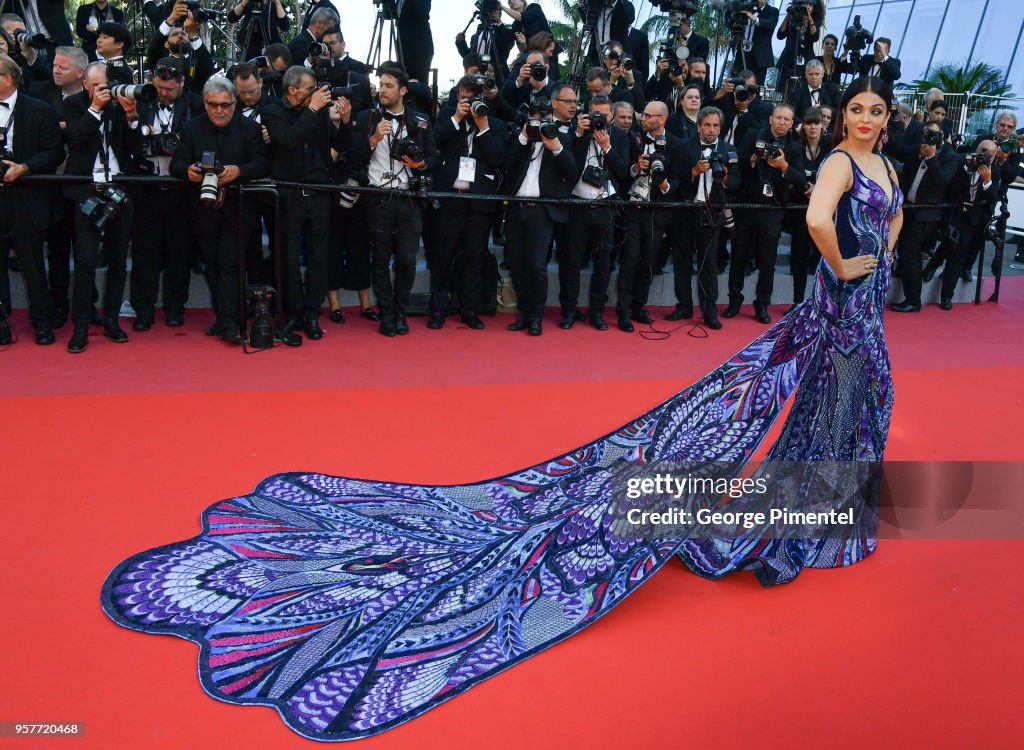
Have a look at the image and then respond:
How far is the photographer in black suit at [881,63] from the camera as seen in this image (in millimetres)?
9250

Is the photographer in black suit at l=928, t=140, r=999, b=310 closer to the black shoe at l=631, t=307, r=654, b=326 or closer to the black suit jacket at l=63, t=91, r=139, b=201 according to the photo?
the black shoe at l=631, t=307, r=654, b=326

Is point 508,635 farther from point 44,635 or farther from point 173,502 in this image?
point 173,502

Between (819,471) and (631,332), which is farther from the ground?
(819,471)

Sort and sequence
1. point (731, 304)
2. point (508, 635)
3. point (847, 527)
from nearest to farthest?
point (508, 635), point (847, 527), point (731, 304)

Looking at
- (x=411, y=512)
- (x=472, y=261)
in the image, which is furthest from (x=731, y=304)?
(x=411, y=512)

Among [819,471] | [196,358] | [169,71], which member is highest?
[169,71]

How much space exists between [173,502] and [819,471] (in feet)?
7.56

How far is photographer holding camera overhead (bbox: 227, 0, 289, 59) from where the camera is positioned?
6.95 meters

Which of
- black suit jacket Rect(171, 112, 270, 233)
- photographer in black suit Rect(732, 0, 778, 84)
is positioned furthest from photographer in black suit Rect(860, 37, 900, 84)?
black suit jacket Rect(171, 112, 270, 233)

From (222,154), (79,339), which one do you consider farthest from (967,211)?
(79,339)

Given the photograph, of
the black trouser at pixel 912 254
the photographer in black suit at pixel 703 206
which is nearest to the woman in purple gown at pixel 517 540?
the photographer in black suit at pixel 703 206

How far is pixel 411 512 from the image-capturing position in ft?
11.4

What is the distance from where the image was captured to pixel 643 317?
7.05 metres

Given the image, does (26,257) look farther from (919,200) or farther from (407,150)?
(919,200)
